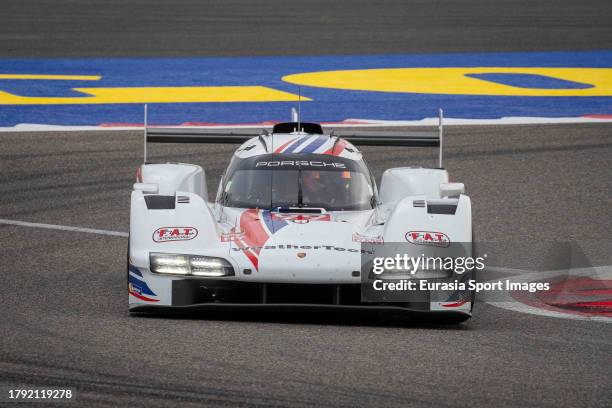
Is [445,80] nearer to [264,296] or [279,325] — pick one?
[264,296]

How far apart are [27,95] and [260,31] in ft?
36.3

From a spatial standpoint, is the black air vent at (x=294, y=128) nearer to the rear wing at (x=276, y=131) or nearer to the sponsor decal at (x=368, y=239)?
the rear wing at (x=276, y=131)

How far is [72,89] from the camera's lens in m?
21.0

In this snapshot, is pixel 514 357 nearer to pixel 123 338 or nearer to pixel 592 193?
pixel 123 338

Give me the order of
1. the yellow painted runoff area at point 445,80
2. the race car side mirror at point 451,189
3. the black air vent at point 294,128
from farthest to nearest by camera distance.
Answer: the yellow painted runoff area at point 445,80 < the black air vent at point 294,128 < the race car side mirror at point 451,189

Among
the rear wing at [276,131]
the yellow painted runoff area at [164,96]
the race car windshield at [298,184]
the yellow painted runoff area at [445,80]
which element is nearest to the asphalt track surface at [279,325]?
the rear wing at [276,131]

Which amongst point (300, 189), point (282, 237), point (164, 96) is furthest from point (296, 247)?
point (164, 96)

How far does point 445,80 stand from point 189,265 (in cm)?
1471

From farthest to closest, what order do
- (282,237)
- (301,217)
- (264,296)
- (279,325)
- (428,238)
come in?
(301,217) → (428,238) → (282,237) → (264,296) → (279,325)

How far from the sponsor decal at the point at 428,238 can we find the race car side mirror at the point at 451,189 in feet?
4.27

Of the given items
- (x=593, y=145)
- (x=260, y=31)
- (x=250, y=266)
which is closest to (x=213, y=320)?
(x=250, y=266)

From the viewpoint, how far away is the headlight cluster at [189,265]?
7969 millimetres

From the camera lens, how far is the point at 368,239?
8.29 m

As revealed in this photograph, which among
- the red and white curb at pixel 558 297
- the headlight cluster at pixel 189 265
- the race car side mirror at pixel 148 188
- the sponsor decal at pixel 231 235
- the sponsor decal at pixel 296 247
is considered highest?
the race car side mirror at pixel 148 188
